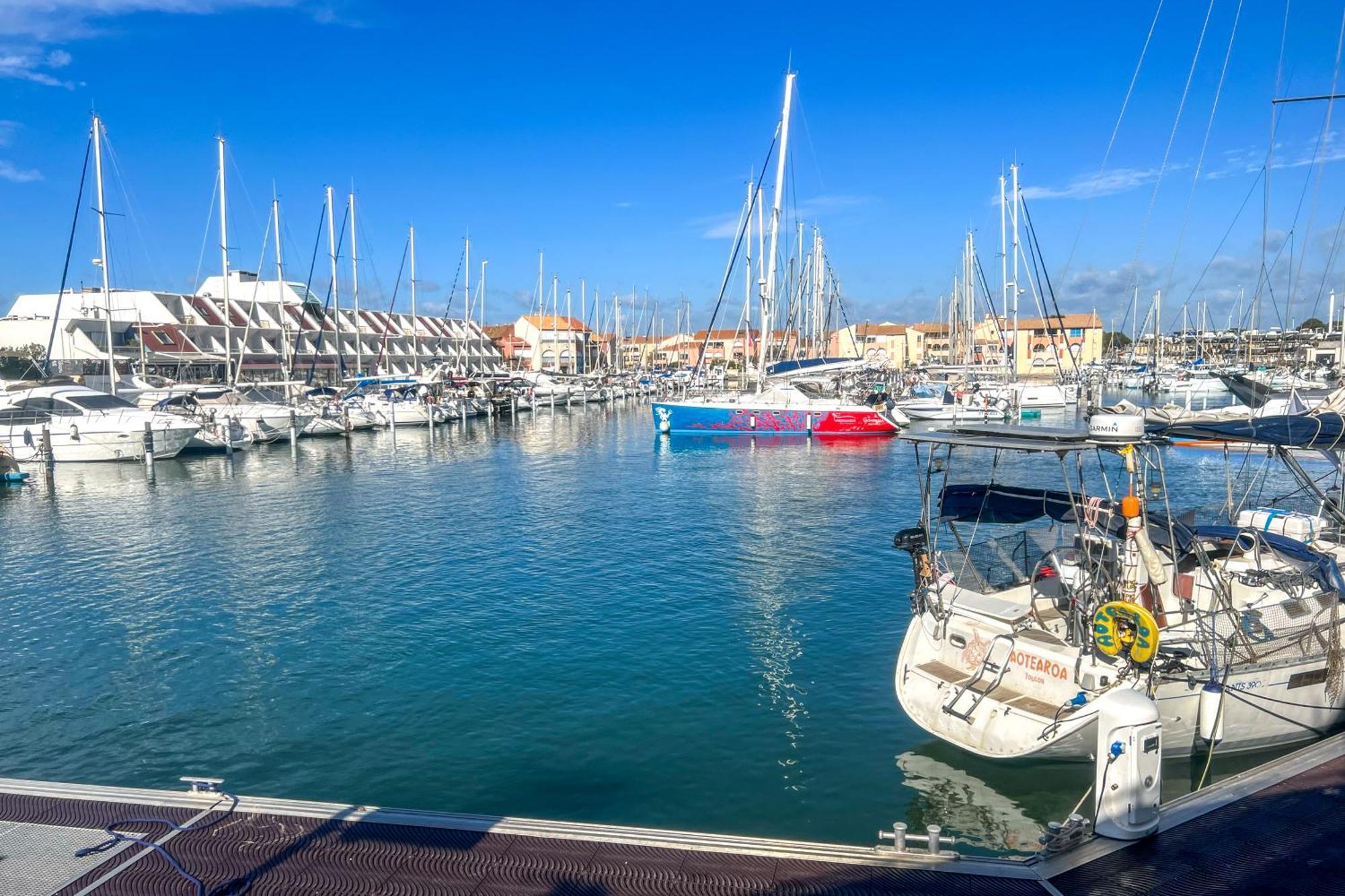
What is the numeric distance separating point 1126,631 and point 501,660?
9992 mm

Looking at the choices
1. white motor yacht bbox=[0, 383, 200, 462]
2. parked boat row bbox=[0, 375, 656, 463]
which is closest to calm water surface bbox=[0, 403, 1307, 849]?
white motor yacht bbox=[0, 383, 200, 462]

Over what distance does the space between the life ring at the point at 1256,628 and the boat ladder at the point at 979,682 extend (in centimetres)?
280

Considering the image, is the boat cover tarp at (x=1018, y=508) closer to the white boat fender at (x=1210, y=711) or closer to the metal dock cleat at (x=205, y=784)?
the white boat fender at (x=1210, y=711)

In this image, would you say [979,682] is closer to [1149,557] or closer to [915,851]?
[1149,557]

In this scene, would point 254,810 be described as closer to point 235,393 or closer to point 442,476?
point 442,476

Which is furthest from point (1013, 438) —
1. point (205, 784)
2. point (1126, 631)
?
point (205, 784)

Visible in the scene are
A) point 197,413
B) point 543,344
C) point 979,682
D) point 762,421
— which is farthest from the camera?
point 543,344

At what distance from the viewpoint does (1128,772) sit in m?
7.88

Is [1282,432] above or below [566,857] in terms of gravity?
above

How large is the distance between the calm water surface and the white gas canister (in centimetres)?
207

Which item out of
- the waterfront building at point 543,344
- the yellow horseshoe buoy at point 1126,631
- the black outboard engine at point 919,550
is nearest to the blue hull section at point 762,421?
the black outboard engine at point 919,550

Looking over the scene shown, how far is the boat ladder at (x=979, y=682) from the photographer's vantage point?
10570mm

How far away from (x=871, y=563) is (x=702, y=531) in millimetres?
6050

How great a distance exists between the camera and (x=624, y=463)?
141 feet
